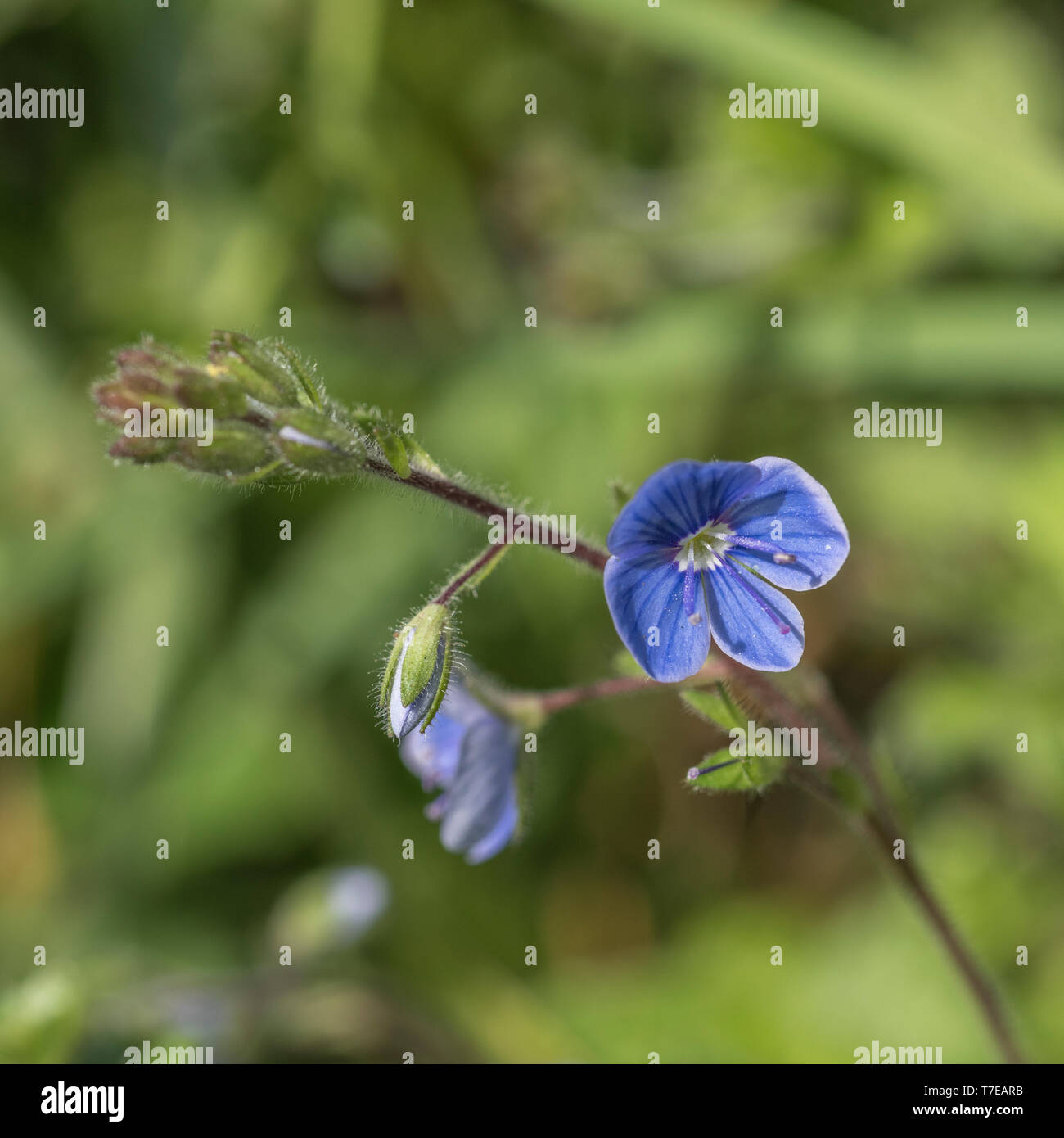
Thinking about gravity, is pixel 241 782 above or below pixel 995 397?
below

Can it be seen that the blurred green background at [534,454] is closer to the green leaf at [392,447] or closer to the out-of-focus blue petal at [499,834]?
the out-of-focus blue petal at [499,834]

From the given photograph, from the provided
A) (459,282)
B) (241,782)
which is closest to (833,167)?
(459,282)

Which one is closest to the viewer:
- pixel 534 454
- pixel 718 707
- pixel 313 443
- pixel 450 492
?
pixel 313 443

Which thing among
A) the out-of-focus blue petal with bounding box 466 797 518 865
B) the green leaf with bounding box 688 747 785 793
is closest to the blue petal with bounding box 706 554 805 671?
the green leaf with bounding box 688 747 785 793

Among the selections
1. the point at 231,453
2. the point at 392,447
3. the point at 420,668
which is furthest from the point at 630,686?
the point at 231,453

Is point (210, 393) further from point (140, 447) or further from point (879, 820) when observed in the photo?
point (879, 820)
